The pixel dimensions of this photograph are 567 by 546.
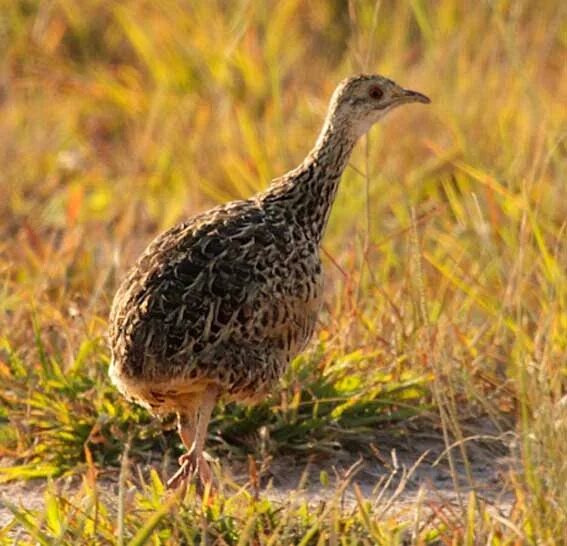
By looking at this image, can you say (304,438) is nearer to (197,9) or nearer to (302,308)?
(302,308)

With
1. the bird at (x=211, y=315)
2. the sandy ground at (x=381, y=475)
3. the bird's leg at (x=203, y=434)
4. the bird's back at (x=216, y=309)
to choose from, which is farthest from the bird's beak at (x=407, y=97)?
the bird's leg at (x=203, y=434)

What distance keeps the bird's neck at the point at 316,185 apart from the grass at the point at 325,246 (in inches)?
5.7

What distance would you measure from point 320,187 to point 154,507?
1.54m

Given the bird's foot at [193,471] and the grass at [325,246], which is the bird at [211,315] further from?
the grass at [325,246]

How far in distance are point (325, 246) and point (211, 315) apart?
2.74m

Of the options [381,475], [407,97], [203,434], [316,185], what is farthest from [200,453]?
[407,97]

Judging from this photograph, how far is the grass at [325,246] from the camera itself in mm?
4730

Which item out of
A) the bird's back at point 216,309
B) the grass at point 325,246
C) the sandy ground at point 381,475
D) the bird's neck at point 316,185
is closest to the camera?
the grass at point 325,246

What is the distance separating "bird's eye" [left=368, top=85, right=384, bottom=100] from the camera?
6.18m

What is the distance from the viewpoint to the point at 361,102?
616cm

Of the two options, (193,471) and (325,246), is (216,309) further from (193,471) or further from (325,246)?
(325,246)

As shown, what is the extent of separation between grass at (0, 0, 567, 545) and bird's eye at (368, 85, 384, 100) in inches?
7.7

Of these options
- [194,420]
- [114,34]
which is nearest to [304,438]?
[194,420]

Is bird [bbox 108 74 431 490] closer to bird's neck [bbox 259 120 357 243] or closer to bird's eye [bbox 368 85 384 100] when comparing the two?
bird's neck [bbox 259 120 357 243]
